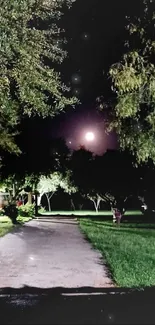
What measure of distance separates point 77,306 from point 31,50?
4.26 meters

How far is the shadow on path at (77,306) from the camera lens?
6.20m

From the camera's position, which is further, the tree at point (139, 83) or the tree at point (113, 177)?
the tree at point (113, 177)

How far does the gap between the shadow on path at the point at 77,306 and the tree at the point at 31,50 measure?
11.3 feet

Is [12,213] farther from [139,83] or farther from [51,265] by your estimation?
[139,83]

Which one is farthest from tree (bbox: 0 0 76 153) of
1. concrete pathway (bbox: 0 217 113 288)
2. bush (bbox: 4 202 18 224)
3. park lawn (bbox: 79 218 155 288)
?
bush (bbox: 4 202 18 224)

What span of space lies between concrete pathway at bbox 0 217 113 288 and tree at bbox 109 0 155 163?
2917mm

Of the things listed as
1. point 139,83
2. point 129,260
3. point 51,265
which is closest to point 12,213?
point 129,260

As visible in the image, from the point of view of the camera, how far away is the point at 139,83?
7309mm

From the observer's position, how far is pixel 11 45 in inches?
275

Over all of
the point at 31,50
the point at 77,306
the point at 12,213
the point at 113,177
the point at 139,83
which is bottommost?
the point at 77,306

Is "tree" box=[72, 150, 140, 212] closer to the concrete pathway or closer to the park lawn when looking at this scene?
the park lawn

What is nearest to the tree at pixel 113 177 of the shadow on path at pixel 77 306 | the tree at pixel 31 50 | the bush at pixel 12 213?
the bush at pixel 12 213

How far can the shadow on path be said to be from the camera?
620 cm

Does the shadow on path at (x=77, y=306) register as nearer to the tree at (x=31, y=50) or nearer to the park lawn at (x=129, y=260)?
the park lawn at (x=129, y=260)
